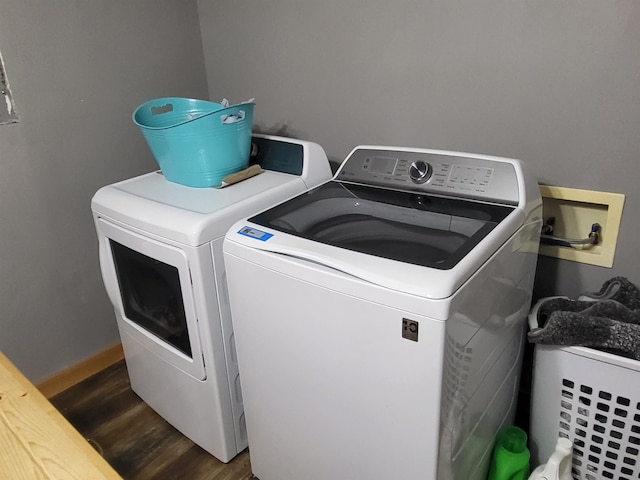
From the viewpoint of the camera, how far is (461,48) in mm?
1545

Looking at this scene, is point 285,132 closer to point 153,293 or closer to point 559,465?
Answer: point 153,293

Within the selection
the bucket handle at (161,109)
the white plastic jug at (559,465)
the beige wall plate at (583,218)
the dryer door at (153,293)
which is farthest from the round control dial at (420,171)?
the bucket handle at (161,109)

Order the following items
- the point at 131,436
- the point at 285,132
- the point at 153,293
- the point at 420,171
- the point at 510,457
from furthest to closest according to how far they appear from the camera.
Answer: the point at 285,132 < the point at 131,436 < the point at 153,293 < the point at 420,171 < the point at 510,457

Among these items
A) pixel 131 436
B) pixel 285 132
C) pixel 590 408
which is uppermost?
pixel 285 132

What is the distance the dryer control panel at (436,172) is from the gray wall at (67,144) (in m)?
0.99

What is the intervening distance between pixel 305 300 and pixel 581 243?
0.89 metres

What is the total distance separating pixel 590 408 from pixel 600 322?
0.80 ft

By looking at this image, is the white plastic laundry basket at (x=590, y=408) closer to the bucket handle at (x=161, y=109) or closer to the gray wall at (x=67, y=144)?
the bucket handle at (x=161, y=109)

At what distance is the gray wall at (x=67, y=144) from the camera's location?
1.75m

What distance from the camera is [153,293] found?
1.65 m

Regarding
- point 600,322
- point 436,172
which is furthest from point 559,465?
point 436,172

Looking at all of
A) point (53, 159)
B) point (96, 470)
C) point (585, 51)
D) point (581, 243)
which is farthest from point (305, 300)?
point (53, 159)

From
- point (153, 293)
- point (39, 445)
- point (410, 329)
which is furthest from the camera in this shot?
point (153, 293)

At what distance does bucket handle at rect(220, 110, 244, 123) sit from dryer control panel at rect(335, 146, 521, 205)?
1.21 ft
